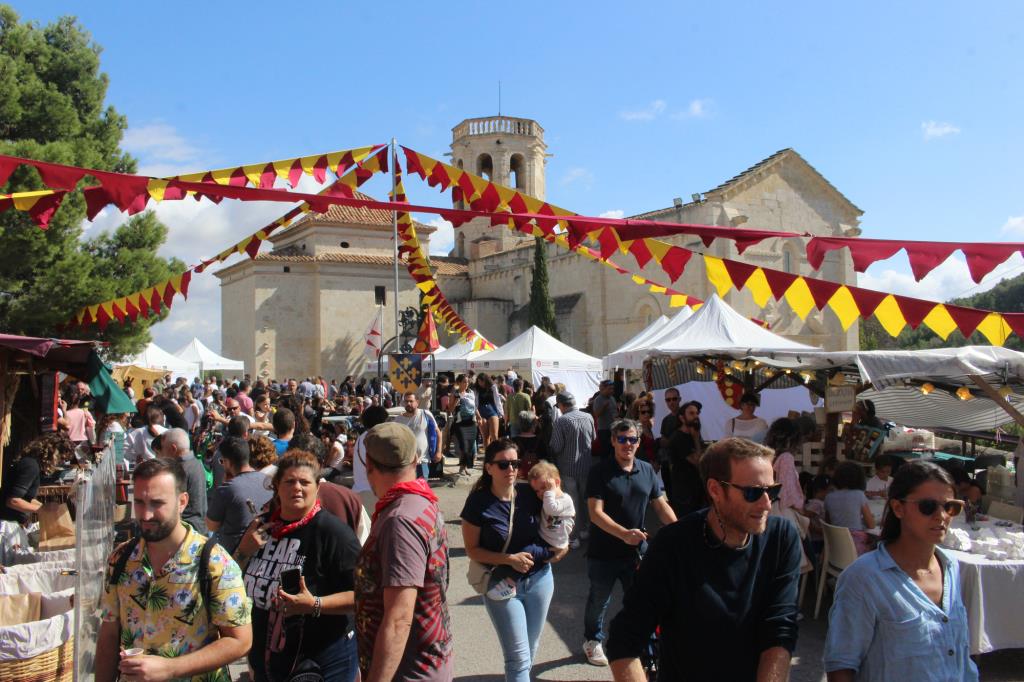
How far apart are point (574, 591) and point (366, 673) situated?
14.3ft

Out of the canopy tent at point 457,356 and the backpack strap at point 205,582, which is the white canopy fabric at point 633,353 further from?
the backpack strap at point 205,582

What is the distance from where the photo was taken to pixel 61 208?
1442cm

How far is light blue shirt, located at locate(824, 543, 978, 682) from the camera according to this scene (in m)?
2.48

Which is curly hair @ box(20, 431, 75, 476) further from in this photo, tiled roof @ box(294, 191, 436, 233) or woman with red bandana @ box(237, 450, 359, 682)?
tiled roof @ box(294, 191, 436, 233)

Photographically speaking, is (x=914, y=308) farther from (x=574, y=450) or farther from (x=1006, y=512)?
(x=574, y=450)

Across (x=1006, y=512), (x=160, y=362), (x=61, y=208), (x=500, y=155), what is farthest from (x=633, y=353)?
(x=500, y=155)

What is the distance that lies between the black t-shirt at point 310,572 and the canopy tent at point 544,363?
15126 mm

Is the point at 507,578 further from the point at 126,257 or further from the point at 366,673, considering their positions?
the point at 126,257

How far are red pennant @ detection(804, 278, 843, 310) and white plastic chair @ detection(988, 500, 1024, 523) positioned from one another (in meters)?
2.46

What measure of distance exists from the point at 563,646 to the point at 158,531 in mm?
3564

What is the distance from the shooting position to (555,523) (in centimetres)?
421

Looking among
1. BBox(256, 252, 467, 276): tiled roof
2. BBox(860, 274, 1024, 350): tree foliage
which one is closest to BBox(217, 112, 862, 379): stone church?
BBox(256, 252, 467, 276): tiled roof

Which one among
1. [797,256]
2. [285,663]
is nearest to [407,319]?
[285,663]

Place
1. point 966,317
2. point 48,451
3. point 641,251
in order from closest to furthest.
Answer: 1. point 966,317
2. point 48,451
3. point 641,251
